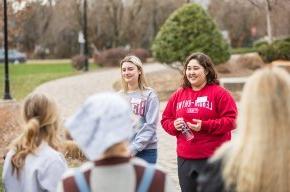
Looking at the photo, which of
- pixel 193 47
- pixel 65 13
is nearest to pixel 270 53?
pixel 193 47

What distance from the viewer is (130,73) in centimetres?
596

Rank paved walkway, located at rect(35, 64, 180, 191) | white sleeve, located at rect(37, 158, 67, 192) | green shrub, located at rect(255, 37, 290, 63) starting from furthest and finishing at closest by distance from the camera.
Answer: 1. green shrub, located at rect(255, 37, 290, 63)
2. paved walkway, located at rect(35, 64, 180, 191)
3. white sleeve, located at rect(37, 158, 67, 192)

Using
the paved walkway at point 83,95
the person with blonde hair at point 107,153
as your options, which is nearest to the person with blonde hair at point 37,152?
the person with blonde hair at point 107,153

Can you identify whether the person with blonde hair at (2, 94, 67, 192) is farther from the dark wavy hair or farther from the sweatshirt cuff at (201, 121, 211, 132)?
the dark wavy hair

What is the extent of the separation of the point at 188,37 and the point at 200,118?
18835 mm

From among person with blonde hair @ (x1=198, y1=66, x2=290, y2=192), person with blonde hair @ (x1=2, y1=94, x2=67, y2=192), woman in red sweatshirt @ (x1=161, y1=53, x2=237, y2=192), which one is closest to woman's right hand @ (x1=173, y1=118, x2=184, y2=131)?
woman in red sweatshirt @ (x1=161, y1=53, x2=237, y2=192)

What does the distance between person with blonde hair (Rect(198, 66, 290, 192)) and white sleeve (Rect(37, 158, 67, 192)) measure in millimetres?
1256

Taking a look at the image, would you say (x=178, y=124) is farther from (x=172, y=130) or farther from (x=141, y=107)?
(x=141, y=107)

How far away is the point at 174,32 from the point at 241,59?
10913 mm

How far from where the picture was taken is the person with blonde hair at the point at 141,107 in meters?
5.87

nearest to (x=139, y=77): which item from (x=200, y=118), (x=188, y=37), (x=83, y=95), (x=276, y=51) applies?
(x=200, y=118)

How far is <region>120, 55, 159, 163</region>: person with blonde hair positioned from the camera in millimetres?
5866

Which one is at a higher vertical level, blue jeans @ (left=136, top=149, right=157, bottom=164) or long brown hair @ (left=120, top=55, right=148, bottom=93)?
long brown hair @ (left=120, top=55, right=148, bottom=93)

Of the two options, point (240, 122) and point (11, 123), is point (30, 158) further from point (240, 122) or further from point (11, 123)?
point (11, 123)
